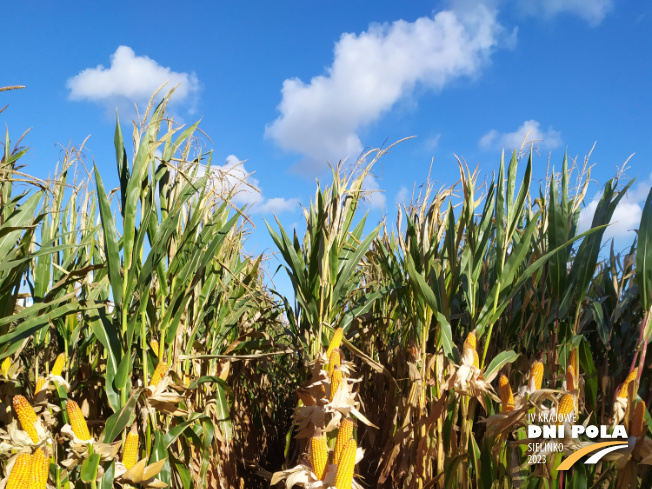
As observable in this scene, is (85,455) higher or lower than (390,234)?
lower

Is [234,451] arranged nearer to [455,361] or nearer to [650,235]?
[455,361]

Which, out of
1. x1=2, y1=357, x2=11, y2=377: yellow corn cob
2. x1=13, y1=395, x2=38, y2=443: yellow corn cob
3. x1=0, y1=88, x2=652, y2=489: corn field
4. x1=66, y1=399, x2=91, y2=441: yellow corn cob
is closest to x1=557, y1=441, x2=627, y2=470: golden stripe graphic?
x1=0, y1=88, x2=652, y2=489: corn field

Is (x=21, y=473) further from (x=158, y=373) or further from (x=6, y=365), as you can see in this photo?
(x=6, y=365)

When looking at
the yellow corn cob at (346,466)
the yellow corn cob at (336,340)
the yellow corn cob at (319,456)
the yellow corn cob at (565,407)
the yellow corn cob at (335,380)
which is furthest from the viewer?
the yellow corn cob at (336,340)

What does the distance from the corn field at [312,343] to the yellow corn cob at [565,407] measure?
0.04ft

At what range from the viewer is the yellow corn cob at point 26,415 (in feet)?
5.35

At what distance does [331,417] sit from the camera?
84.0 inches

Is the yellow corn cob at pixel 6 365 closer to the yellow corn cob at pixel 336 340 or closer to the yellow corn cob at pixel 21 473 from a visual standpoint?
the yellow corn cob at pixel 21 473

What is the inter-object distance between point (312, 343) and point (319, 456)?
91 centimetres

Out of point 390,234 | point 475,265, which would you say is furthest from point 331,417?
point 390,234

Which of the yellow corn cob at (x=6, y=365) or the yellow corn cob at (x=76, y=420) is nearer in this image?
the yellow corn cob at (x=76, y=420)

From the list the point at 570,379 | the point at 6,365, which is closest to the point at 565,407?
the point at 570,379

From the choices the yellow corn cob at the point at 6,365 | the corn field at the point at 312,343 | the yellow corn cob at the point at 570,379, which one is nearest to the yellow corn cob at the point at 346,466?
the corn field at the point at 312,343

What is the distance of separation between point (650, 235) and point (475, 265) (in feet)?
2.26
